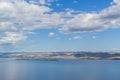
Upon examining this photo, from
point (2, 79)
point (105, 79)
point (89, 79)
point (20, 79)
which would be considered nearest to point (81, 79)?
point (89, 79)

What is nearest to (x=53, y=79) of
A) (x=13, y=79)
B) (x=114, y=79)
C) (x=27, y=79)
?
(x=27, y=79)

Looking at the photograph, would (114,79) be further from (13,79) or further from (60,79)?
(13,79)

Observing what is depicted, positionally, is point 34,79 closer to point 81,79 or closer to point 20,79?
point 20,79

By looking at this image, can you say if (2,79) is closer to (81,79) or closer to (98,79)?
(81,79)

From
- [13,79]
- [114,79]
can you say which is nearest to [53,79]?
[13,79]

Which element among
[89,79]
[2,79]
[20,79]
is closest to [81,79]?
[89,79]

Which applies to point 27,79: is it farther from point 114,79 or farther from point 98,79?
point 114,79
